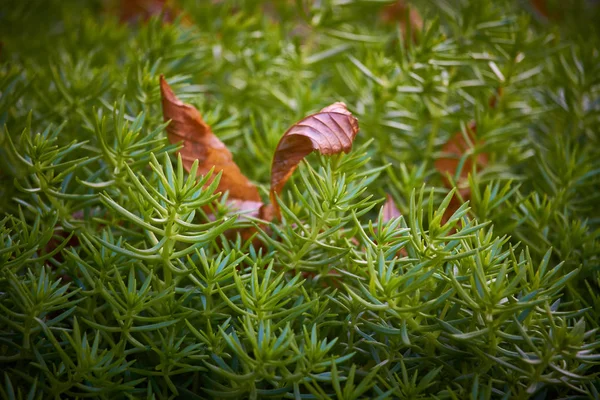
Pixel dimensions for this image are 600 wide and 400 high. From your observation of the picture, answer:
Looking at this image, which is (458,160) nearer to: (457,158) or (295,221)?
(457,158)

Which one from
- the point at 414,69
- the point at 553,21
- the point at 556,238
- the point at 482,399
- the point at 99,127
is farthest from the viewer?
the point at 553,21

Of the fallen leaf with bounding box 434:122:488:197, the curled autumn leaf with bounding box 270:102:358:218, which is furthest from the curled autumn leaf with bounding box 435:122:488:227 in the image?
the curled autumn leaf with bounding box 270:102:358:218

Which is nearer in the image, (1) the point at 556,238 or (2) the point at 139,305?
(2) the point at 139,305

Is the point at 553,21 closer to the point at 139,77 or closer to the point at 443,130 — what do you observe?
the point at 443,130

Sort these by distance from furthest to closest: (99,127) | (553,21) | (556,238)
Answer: (553,21)
(556,238)
(99,127)

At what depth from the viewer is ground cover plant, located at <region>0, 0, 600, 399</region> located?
0.60 m

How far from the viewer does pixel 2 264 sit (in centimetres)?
61

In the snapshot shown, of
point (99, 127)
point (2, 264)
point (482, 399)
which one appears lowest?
point (482, 399)

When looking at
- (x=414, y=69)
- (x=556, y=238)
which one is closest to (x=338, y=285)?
(x=556, y=238)

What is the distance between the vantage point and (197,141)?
81 cm

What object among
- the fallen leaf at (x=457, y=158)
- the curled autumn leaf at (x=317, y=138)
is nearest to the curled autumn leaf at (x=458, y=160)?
the fallen leaf at (x=457, y=158)

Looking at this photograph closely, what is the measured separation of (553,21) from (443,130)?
0.60m

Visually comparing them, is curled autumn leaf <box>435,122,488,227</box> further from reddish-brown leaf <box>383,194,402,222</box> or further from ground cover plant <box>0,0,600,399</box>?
reddish-brown leaf <box>383,194,402,222</box>

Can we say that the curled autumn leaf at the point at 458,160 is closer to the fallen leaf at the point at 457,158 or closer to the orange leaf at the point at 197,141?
the fallen leaf at the point at 457,158
